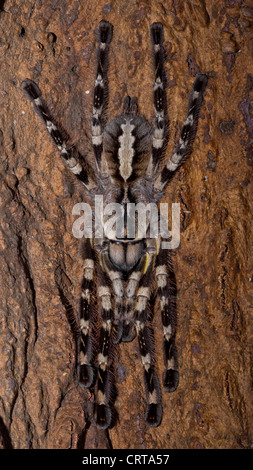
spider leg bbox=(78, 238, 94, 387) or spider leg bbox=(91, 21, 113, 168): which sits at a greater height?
spider leg bbox=(91, 21, 113, 168)

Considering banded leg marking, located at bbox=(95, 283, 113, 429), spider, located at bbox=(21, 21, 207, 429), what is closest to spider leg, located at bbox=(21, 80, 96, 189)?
spider, located at bbox=(21, 21, 207, 429)

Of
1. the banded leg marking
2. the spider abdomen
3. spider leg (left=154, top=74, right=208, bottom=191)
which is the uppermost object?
spider leg (left=154, top=74, right=208, bottom=191)

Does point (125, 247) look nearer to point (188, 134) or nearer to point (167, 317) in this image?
point (167, 317)

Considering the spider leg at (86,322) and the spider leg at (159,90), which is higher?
the spider leg at (159,90)

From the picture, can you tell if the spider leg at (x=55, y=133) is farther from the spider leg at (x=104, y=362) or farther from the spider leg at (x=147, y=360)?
the spider leg at (x=147, y=360)

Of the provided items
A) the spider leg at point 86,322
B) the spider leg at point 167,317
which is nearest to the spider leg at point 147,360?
the spider leg at point 167,317

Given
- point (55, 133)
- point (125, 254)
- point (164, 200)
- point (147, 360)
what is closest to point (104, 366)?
point (147, 360)

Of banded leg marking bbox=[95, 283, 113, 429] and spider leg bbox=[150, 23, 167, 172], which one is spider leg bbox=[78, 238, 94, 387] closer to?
banded leg marking bbox=[95, 283, 113, 429]
